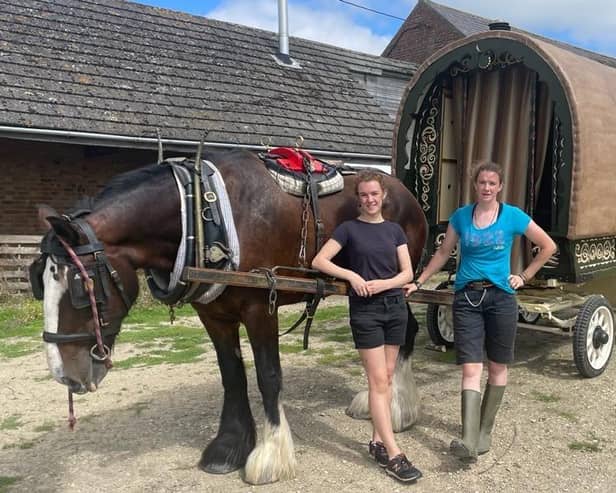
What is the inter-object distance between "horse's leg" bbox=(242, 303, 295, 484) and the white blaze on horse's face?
0.93m

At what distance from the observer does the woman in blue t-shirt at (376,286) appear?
3105 millimetres

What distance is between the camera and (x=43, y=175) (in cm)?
898

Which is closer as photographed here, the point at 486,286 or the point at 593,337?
the point at 486,286

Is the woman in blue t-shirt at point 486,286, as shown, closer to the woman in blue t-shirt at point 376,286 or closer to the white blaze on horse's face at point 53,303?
the woman in blue t-shirt at point 376,286

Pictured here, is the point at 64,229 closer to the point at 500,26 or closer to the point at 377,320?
the point at 377,320

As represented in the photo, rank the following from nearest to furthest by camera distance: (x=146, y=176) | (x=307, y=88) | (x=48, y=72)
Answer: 1. (x=146, y=176)
2. (x=48, y=72)
3. (x=307, y=88)

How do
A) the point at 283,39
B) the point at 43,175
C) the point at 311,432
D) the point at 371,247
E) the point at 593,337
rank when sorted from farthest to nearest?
the point at 283,39, the point at 43,175, the point at 593,337, the point at 311,432, the point at 371,247

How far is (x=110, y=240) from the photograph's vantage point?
8.96 feet

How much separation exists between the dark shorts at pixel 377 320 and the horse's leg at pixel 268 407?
44 cm

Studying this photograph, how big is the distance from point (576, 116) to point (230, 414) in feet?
10.0

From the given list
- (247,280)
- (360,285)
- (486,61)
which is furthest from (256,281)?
(486,61)

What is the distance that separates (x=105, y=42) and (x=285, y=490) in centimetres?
933

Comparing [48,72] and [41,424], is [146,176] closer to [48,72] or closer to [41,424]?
[41,424]

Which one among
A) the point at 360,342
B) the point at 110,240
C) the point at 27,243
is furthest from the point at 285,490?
the point at 27,243
